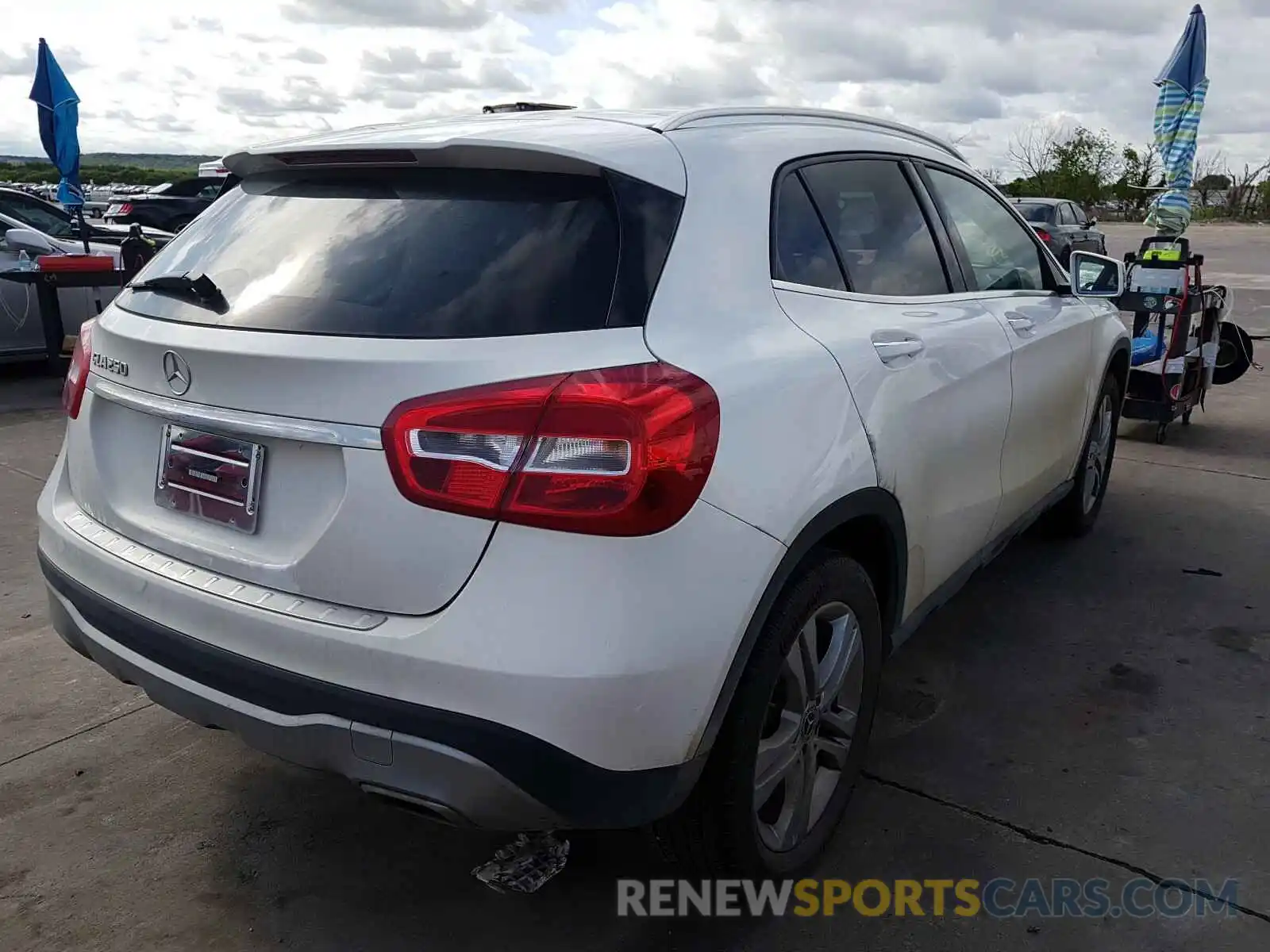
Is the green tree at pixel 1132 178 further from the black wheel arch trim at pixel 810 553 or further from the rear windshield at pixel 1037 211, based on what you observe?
the black wheel arch trim at pixel 810 553

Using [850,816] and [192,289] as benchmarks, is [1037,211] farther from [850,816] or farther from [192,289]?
[192,289]

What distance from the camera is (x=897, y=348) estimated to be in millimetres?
2732

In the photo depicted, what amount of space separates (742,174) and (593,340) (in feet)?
2.34

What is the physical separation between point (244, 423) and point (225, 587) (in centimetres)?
33

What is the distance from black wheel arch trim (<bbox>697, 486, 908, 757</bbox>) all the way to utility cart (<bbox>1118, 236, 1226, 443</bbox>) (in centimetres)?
466

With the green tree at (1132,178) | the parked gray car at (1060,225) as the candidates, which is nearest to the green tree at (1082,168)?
the green tree at (1132,178)

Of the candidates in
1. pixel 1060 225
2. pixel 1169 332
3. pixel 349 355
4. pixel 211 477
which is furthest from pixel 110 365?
pixel 1060 225

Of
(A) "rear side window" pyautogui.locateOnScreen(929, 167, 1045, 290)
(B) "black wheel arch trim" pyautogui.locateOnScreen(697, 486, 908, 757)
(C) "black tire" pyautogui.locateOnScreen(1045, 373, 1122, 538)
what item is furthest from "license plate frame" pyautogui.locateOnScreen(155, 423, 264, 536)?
(C) "black tire" pyautogui.locateOnScreen(1045, 373, 1122, 538)

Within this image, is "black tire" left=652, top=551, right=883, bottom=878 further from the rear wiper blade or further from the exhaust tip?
the rear wiper blade

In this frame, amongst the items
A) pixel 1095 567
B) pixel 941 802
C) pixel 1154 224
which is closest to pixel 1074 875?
pixel 941 802

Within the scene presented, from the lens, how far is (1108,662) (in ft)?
12.6

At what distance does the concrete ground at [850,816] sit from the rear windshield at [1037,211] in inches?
716

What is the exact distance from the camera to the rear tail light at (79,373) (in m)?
2.59

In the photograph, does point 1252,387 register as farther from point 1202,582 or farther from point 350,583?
point 350,583
